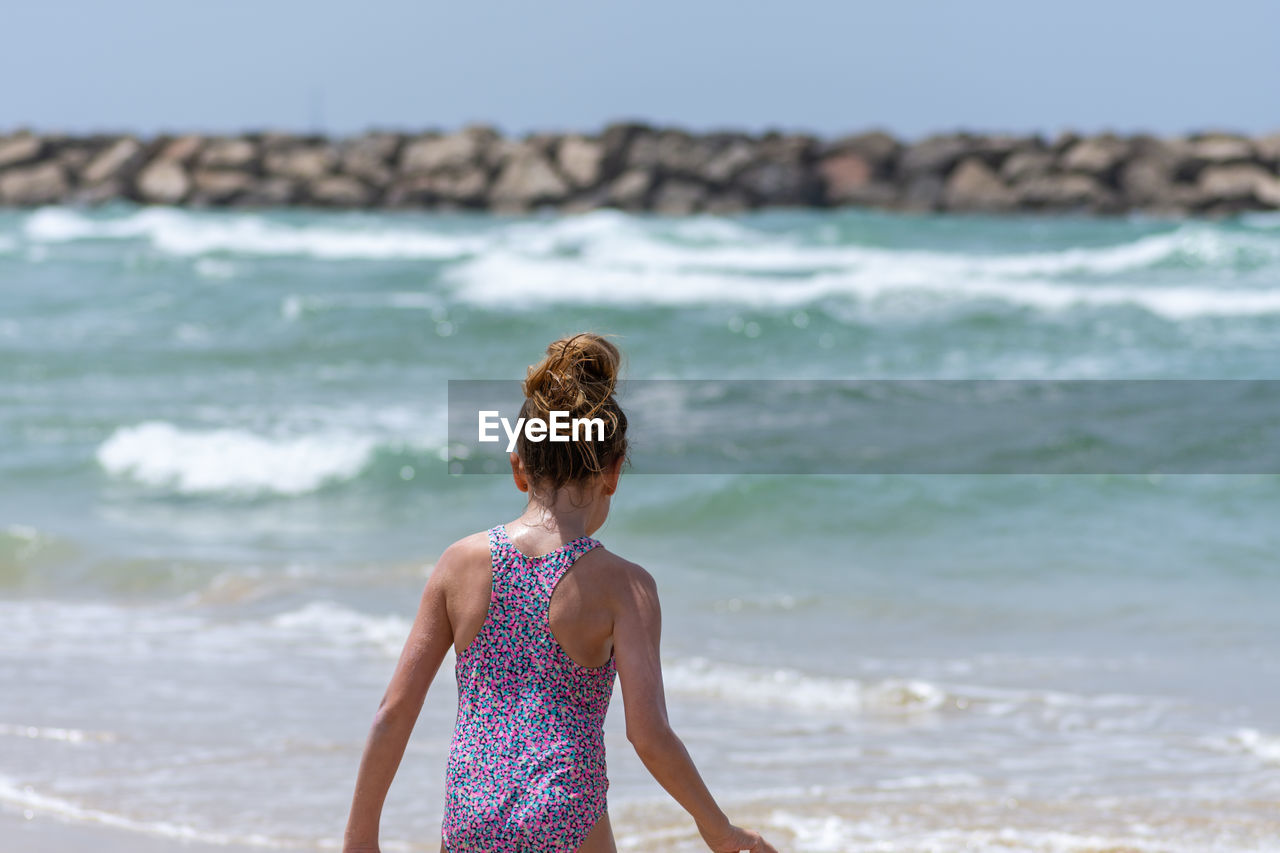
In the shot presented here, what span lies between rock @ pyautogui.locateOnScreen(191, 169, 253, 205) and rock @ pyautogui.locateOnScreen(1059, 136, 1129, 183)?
24792 mm

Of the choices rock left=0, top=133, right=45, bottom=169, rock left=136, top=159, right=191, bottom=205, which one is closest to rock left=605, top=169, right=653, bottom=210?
rock left=136, top=159, right=191, bottom=205

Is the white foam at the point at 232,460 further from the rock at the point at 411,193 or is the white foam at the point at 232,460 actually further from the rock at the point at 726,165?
the rock at the point at 411,193

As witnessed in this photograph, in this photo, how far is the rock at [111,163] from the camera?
45.5m

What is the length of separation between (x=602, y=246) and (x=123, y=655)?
22.9m

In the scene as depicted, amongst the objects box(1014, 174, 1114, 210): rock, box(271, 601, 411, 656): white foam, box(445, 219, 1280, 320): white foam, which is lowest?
box(271, 601, 411, 656): white foam

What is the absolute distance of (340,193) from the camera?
145 feet

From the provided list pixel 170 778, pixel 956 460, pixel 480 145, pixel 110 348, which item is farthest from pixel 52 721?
pixel 480 145

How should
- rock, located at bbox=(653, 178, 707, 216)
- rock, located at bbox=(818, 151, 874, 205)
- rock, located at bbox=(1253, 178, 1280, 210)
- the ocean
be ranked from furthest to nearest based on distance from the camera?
rock, located at bbox=(818, 151, 874, 205), rock, located at bbox=(653, 178, 707, 216), rock, located at bbox=(1253, 178, 1280, 210), the ocean

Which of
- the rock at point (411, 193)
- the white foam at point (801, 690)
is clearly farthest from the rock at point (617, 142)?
the white foam at point (801, 690)

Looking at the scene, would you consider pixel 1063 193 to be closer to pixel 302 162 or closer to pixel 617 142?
pixel 617 142

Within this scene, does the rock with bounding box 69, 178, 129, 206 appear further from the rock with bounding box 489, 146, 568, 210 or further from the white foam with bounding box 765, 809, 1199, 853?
the white foam with bounding box 765, 809, 1199, 853

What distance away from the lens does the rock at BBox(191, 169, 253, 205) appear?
44312 millimetres

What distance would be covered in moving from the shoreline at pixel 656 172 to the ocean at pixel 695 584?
20.5 meters

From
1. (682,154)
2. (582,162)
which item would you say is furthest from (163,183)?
(682,154)
